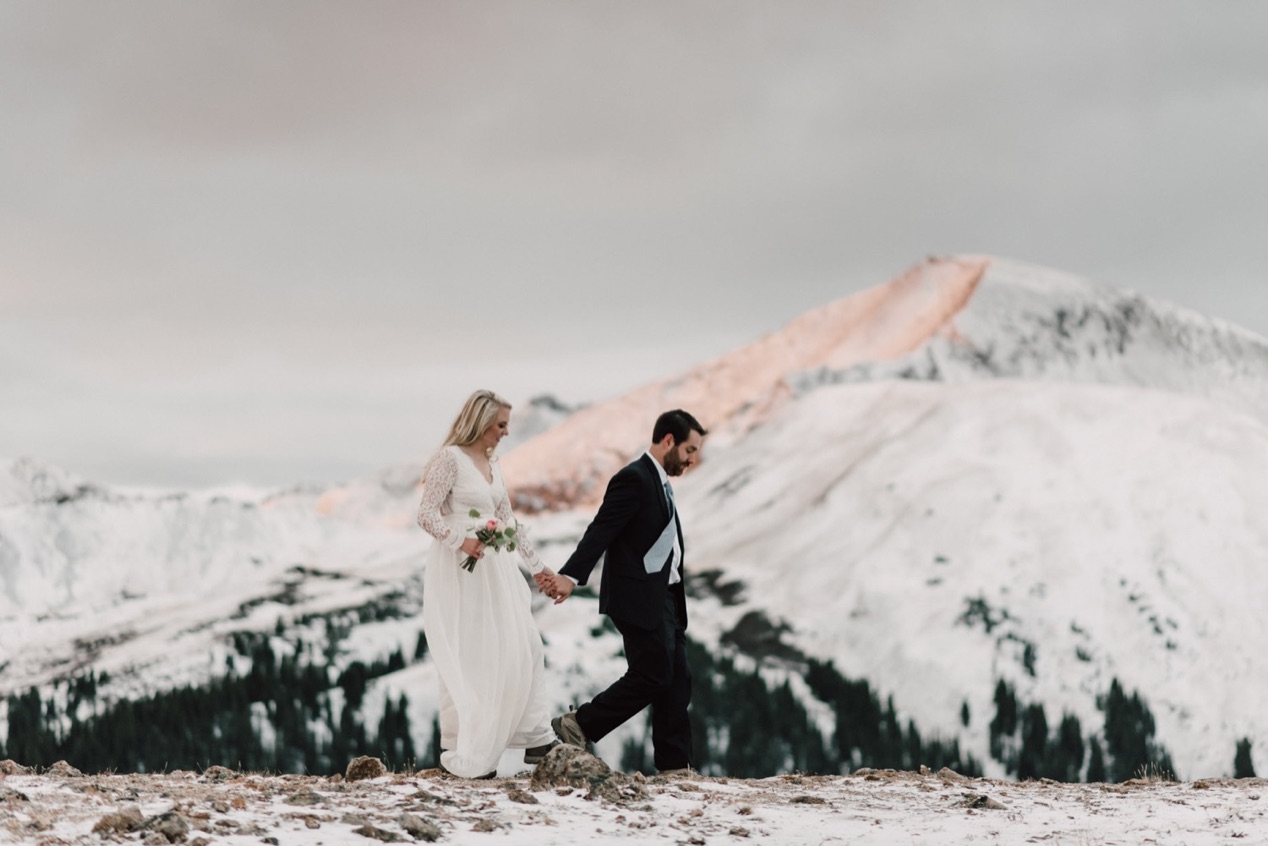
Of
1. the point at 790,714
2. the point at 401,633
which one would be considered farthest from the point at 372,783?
the point at 401,633

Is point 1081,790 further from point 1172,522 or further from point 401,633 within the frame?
point 401,633

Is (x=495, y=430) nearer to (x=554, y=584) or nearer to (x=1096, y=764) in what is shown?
(x=554, y=584)

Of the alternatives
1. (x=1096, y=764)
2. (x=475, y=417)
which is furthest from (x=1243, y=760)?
(x=475, y=417)

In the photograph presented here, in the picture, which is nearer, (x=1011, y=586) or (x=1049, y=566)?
(x=1011, y=586)

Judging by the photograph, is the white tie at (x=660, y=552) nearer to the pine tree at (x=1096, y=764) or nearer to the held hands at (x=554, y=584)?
the held hands at (x=554, y=584)

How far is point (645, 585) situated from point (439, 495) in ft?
7.41

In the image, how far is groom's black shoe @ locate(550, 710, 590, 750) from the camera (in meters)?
14.2

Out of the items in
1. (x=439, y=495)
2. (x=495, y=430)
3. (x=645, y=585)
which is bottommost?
(x=645, y=585)

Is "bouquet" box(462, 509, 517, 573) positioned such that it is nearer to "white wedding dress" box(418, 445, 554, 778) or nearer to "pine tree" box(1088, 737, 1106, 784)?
"white wedding dress" box(418, 445, 554, 778)

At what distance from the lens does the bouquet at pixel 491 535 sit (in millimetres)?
13922

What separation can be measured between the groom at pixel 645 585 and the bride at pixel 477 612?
0.51 m

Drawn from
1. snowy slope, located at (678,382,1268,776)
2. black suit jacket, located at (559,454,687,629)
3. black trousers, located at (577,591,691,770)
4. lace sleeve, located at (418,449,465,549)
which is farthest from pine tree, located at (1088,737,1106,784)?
lace sleeve, located at (418,449,465,549)

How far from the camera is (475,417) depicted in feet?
46.2

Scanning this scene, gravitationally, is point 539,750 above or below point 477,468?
below
